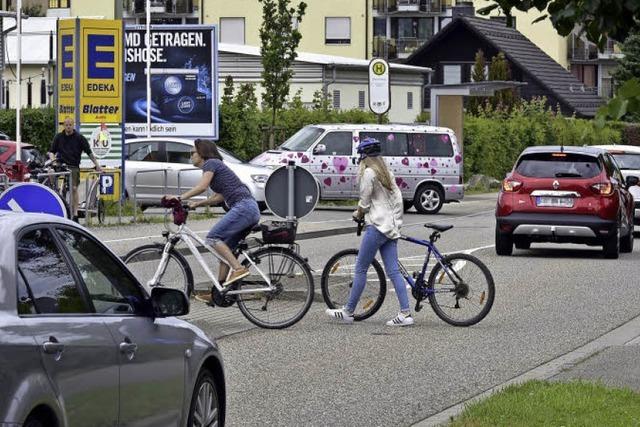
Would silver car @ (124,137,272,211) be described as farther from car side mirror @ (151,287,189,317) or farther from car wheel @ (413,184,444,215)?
car side mirror @ (151,287,189,317)

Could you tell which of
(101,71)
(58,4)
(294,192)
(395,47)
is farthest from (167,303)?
(58,4)

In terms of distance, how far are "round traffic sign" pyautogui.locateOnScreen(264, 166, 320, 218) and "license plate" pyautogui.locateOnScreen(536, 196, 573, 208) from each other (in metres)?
6.25

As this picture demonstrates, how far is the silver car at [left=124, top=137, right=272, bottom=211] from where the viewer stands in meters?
32.8

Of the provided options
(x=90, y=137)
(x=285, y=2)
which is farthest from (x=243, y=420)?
(x=285, y=2)

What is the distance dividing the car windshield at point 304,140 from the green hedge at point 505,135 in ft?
39.9

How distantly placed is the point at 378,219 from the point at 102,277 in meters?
8.30

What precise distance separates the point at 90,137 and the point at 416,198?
31.2ft

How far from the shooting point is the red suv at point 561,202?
2389 cm

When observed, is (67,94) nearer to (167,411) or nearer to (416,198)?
(416,198)

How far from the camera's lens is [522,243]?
82.8 feet

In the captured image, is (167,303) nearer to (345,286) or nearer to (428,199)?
(345,286)

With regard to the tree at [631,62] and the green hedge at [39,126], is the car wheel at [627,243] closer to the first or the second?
the tree at [631,62]

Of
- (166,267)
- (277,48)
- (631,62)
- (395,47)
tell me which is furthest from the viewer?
(395,47)

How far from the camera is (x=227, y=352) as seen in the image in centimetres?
1316
